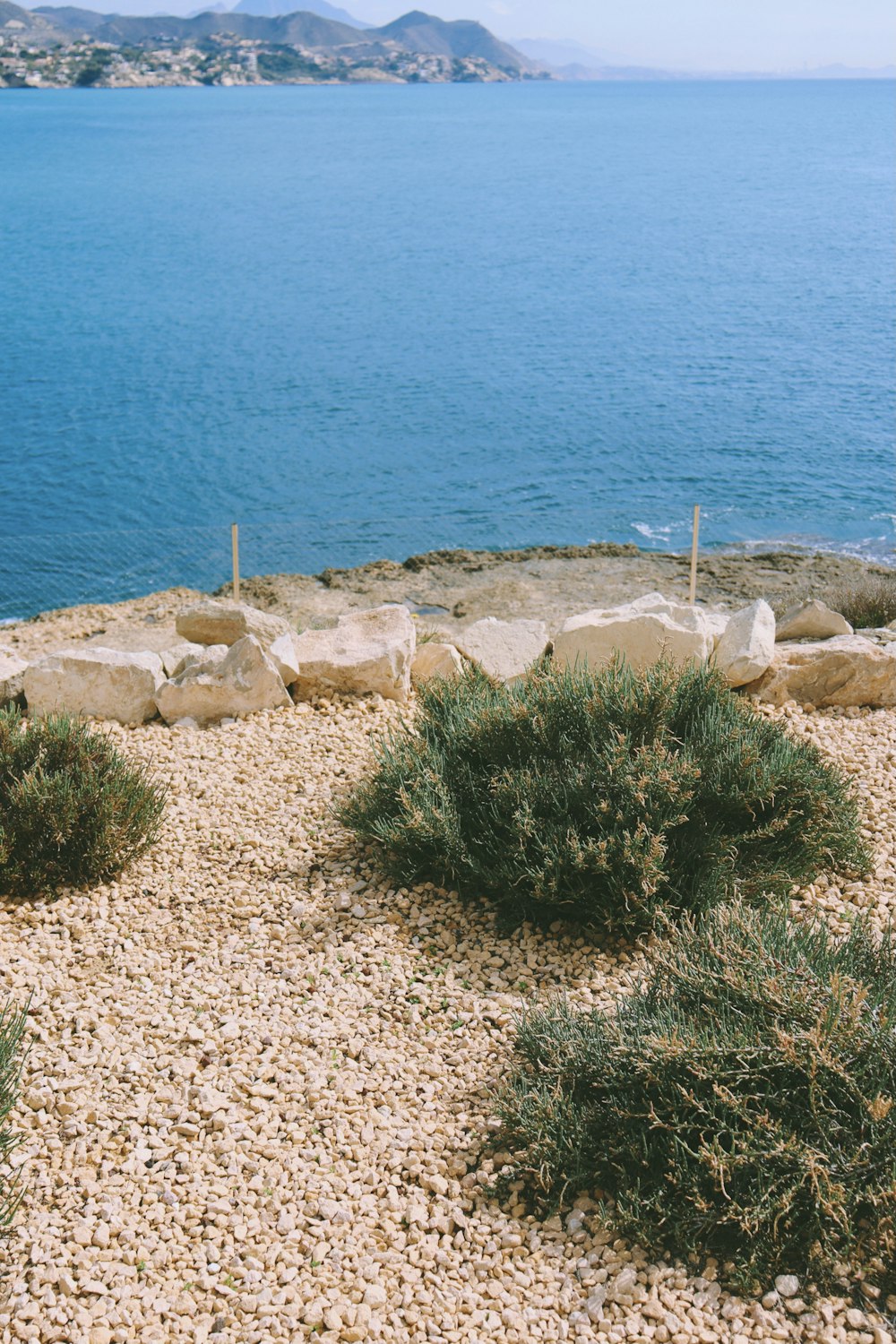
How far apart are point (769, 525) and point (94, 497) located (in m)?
13.0

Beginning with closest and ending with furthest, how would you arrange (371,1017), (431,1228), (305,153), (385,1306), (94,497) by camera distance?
(385,1306) < (431,1228) < (371,1017) < (94,497) < (305,153)

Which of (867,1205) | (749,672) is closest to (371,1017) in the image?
(867,1205)

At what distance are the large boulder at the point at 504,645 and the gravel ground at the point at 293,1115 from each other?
2.27 metres

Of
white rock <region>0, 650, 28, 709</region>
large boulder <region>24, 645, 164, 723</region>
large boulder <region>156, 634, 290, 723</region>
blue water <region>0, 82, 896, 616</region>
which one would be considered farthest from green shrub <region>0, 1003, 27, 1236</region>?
blue water <region>0, 82, 896, 616</region>

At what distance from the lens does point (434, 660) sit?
336 inches

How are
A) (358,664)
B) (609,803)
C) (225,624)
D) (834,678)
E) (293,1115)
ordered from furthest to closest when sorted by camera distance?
(225,624), (358,664), (834,678), (609,803), (293,1115)

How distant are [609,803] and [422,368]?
Answer: 2591cm

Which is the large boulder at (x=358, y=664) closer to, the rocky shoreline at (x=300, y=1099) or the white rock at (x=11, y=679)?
the rocky shoreline at (x=300, y=1099)

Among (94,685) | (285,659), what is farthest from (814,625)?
(94,685)

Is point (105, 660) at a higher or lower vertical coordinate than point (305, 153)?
lower

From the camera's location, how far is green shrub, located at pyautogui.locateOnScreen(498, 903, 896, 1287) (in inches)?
136

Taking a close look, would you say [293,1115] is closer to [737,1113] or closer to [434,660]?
[737,1113]

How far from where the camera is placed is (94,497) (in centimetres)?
2123

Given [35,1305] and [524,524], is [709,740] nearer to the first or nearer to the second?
[35,1305]
